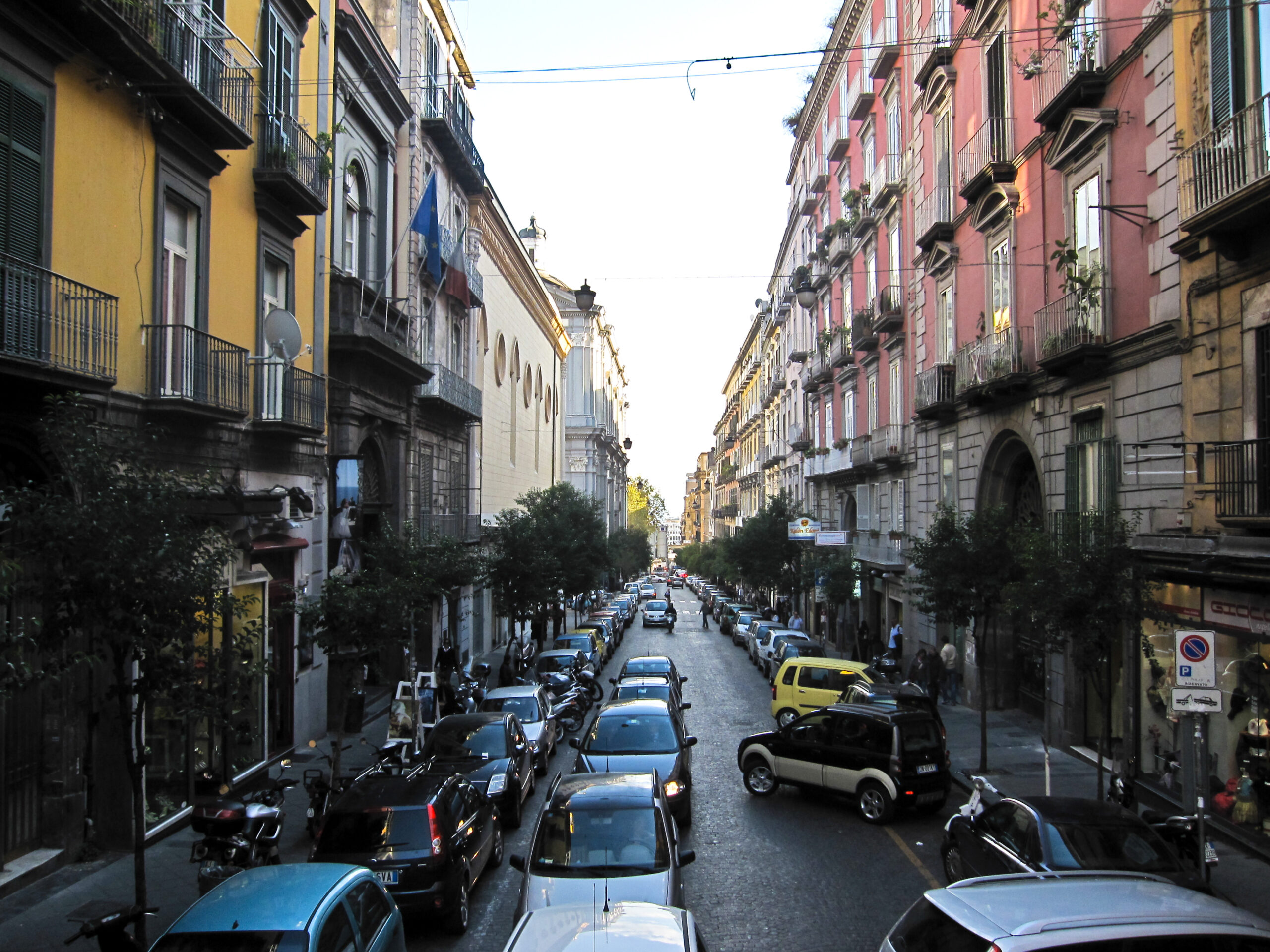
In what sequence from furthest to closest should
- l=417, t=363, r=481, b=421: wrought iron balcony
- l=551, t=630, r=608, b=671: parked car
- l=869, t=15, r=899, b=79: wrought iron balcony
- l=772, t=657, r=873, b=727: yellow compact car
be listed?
l=551, t=630, r=608, b=671: parked car → l=869, t=15, r=899, b=79: wrought iron balcony → l=417, t=363, r=481, b=421: wrought iron balcony → l=772, t=657, r=873, b=727: yellow compact car

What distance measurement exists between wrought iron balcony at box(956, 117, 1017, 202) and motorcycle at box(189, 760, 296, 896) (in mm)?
18480

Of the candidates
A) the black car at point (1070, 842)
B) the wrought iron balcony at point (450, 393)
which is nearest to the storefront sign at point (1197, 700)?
the black car at point (1070, 842)

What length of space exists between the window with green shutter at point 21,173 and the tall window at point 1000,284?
1793cm

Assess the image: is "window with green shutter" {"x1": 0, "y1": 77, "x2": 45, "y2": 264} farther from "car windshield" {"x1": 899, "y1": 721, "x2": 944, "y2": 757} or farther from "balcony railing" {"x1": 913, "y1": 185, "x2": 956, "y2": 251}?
"balcony railing" {"x1": 913, "y1": 185, "x2": 956, "y2": 251}

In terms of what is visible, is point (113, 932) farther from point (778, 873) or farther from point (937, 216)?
point (937, 216)

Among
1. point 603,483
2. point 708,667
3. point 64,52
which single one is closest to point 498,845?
point 64,52

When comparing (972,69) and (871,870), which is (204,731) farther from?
(972,69)

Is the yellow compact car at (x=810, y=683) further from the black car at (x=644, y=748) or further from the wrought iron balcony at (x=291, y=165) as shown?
the wrought iron balcony at (x=291, y=165)

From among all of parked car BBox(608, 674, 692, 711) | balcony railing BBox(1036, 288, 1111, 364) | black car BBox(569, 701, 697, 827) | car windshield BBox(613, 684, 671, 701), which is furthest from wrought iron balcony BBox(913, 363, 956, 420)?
black car BBox(569, 701, 697, 827)

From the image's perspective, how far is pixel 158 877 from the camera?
36.0 feet

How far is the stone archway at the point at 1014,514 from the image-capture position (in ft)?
70.3

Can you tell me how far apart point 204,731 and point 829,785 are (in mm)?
9559

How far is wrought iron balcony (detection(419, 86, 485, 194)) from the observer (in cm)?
2783

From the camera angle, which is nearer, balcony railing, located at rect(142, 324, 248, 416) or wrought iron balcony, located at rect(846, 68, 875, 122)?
balcony railing, located at rect(142, 324, 248, 416)
